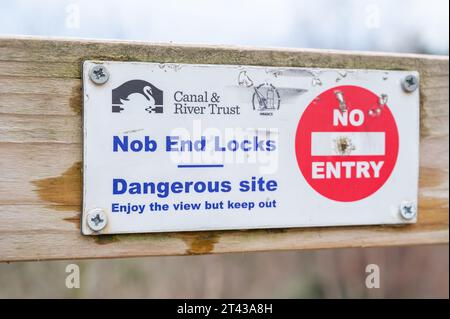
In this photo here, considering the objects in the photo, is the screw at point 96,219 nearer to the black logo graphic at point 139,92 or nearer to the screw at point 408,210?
the black logo graphic at point 139,92

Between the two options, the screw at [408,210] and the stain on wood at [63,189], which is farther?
the screw at [408,210]

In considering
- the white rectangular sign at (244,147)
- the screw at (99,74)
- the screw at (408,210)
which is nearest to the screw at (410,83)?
the white rectangular sign at (244,147)

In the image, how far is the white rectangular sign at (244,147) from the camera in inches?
35.7

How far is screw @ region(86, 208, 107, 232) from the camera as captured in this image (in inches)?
35.4

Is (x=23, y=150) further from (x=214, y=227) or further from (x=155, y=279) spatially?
(x=155, y=279)

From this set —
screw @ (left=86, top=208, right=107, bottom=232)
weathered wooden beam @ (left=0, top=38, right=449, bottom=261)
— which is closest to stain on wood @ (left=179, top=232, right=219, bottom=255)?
weathered wooden beam @ (left=0, top=38, right=449, bottom=261)

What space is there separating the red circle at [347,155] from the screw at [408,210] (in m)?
0.06

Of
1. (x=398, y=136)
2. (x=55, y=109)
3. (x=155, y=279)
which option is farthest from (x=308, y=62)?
(x=155, y=279)

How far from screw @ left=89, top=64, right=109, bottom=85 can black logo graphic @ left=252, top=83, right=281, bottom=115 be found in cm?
25

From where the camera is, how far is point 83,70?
905 mm

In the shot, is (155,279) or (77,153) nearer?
(77,153)

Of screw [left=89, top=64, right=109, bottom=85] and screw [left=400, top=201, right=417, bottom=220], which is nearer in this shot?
screw [left=89, top=64, right=109, bottom=85]

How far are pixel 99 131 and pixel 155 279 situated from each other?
3599 mm

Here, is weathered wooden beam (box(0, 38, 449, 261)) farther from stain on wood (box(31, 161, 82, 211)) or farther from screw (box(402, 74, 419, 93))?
screw (box(402, 74, 419, 93))
